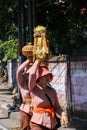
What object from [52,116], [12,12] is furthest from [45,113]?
[12,12]

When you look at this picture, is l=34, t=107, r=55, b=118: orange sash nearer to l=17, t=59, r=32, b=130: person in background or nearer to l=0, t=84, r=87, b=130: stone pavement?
l=17, t=59, r=32, b=130: person in background

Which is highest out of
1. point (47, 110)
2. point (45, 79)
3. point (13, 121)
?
point (45, 79)

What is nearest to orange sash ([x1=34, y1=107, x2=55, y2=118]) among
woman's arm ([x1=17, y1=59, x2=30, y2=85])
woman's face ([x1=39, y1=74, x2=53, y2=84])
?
woman's face ([x1=39, y1=74, x2=53, y2=84])

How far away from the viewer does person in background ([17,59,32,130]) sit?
6808 mm

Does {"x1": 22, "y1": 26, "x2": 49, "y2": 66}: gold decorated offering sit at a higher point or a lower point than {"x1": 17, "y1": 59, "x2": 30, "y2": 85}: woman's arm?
higher

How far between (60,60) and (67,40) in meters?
0.94

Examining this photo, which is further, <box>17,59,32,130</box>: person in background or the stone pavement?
the stone pavement

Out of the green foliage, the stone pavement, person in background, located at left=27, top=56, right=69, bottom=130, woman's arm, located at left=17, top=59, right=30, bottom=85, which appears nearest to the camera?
person in background, located at left=27, top=56, right=69, bottom=130

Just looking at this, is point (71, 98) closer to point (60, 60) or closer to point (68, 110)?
point (68, 110)

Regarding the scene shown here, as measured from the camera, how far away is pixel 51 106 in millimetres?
5988

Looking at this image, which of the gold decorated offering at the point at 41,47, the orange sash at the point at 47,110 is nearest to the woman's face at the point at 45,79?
the gold decorated offering at the point at 41,47

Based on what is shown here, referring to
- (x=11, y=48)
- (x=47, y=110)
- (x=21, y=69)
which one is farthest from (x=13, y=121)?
(x=11, y=48)

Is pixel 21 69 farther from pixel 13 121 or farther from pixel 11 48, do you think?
pixel 11 48

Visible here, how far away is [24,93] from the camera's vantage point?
7.41m
